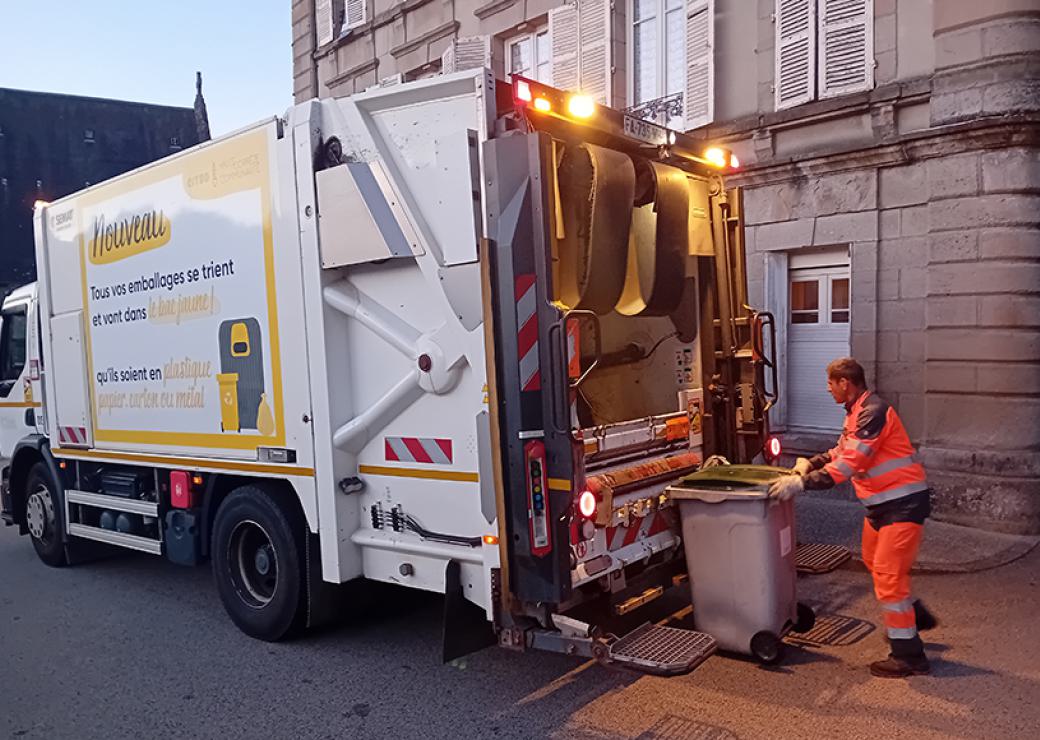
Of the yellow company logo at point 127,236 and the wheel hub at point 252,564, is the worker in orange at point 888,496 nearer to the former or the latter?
the wheel hub at point 252,564

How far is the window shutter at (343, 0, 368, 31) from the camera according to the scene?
14133 millimetres

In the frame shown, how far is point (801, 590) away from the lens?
18.7ft

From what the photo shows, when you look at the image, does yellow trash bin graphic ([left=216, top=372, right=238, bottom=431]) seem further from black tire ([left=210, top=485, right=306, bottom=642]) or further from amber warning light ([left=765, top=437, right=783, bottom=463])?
amber warning light ([left=765, top=437, right=783, bottom=463])

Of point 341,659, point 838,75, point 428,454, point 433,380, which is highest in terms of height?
point 838,75

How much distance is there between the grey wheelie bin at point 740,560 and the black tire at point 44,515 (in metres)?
5.32

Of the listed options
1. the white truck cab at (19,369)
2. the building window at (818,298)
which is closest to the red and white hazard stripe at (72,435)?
the white truck cab at (19,369)

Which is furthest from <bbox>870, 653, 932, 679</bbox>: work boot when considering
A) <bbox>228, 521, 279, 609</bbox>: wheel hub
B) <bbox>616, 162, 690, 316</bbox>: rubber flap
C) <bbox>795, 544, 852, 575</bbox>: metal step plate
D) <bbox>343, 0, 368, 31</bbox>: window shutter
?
<bbox>343, 0, 368, 31</bbox>: window shutter

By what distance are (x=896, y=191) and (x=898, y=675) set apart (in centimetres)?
516

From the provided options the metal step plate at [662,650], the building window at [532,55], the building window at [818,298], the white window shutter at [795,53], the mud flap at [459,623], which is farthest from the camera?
the building window at [532,55]

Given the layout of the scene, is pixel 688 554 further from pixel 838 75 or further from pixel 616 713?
pixel 838 75

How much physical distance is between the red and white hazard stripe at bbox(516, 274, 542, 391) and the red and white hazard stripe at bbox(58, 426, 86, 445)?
14.3 ft

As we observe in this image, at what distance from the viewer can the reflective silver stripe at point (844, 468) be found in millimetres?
4391

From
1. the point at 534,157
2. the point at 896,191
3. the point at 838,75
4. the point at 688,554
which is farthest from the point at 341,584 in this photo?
the point at 838,75

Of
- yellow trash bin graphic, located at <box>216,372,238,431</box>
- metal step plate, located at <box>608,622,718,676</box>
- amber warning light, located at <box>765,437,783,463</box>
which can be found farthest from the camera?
amber warning light, located at <box>765,437,783,463</box>
